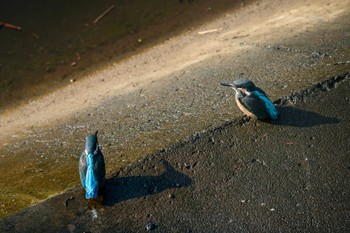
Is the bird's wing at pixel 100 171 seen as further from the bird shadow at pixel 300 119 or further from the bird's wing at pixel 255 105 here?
the bird shadow at pixel 300 119

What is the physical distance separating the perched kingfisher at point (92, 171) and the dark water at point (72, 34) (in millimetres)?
4370

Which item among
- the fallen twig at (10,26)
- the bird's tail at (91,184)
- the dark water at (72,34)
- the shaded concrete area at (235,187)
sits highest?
the fallen twig at (10,26)

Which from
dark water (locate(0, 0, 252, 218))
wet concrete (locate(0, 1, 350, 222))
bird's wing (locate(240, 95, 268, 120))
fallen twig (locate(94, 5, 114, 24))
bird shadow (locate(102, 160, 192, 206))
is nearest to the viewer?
bird shadow (locate(102, 160, 192, 206))

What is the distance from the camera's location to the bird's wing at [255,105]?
3.49 metres

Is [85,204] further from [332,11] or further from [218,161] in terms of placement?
[332,11]

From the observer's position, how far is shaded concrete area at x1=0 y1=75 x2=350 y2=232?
2.90 metres

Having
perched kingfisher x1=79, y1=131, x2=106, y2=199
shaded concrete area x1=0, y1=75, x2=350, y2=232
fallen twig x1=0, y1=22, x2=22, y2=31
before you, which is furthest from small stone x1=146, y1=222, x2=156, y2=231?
fallen twig x1=0, y1=22, x2=22, y2=31

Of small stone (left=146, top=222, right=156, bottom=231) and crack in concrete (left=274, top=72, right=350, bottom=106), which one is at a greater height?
crack in concrete (left=274, top=72, right=350, bottom=106)

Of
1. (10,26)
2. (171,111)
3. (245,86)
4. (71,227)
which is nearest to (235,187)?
(245,86)

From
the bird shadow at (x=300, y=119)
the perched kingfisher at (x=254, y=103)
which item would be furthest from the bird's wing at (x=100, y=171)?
the bird shadow at (x=300, y=119)

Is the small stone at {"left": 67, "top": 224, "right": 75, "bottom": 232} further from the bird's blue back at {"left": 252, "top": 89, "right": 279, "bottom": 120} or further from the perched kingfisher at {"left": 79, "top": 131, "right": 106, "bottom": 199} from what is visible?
the bird's blue back at {"left": 252, "top": 89, "right": 279, "bottom": 120}

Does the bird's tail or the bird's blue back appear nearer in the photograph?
the bird's tail

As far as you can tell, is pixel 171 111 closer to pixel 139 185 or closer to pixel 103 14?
pixel 139 185

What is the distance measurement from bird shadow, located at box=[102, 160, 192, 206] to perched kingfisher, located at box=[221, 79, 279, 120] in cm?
80
